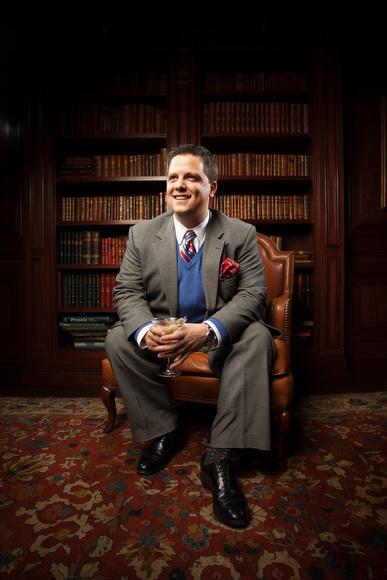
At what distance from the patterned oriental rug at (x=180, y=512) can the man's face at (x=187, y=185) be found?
117 cm

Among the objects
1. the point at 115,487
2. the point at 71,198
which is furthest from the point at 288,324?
the point at 71,198

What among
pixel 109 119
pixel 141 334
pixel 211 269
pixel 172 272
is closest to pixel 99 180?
pixel 109 119

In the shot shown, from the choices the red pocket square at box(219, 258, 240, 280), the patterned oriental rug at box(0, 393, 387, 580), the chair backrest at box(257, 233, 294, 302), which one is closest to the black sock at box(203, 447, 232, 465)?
the patterned oriental rug at box(0, 393, 387, 580)

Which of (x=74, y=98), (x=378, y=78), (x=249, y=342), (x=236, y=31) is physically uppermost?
(x=236, y=31)

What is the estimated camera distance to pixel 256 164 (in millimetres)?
2670

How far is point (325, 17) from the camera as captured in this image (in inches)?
102

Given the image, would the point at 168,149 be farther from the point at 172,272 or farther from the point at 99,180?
the point at 172,272

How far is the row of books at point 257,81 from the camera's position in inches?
104

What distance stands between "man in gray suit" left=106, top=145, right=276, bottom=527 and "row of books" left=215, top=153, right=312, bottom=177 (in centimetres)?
98

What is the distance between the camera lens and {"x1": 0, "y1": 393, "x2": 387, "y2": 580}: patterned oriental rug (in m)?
0.94

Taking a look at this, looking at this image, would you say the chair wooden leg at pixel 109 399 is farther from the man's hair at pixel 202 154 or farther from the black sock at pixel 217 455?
the man's hair at pixel 202 154

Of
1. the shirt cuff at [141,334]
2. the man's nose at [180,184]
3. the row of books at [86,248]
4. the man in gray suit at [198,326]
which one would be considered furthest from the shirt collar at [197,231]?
the row of books at [86,248]

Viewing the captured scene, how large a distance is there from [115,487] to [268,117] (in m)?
2.69

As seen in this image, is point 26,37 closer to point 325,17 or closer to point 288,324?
point 325,17
